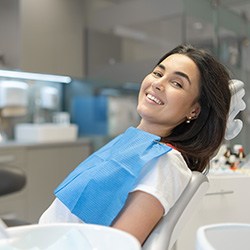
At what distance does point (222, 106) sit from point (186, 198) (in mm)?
356

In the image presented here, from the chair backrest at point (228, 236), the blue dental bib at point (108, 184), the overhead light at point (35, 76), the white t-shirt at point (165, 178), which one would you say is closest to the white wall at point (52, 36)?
the overhead light at point (35, 76)

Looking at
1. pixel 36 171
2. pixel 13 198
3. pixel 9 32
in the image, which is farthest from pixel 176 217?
pixel 9 32

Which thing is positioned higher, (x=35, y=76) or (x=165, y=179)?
(x=35, y=76)

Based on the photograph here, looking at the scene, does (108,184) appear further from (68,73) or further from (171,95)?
(68,73)

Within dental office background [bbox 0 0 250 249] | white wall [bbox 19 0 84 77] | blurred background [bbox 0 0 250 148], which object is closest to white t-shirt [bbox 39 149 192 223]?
dental office background [bbox 0 0 250 249]

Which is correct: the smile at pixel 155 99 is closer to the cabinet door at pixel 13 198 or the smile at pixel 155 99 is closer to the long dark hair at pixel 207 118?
the long dark hair at pixel 207 118

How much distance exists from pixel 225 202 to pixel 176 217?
0.39m

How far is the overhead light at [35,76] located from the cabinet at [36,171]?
632 millimetres

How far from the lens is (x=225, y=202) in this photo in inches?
47.9

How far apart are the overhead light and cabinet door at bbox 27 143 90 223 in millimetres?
647

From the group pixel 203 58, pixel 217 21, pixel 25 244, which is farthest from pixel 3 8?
pixel 25 244

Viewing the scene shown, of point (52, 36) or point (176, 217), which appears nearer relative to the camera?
point (176, 217)

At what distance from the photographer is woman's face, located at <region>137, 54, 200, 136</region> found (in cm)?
113

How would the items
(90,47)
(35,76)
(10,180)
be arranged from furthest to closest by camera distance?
1. (90,47)
2. (35,76)
3. (10,180)
